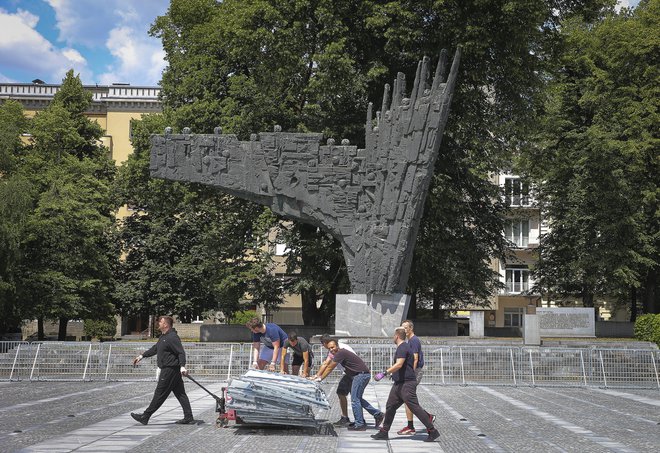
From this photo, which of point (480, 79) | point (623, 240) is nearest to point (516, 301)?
point (623, 240)

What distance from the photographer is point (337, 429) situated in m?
13.3

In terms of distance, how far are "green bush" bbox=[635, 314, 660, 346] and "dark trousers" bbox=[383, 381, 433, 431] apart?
24764 millimetres

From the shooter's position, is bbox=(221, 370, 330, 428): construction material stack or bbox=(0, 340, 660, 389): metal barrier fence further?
bbox=(0, 340, 660, 389): metal barrier fence

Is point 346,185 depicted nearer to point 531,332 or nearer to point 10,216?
point 531,332

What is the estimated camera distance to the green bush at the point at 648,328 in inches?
1345

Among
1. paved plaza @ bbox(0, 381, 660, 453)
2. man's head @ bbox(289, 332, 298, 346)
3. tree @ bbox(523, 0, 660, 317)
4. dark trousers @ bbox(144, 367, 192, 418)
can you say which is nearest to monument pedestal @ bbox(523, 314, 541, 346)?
paved plaza @ bbox(0, 381, 660, 453)

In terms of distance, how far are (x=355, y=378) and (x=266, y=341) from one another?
8.32 feet

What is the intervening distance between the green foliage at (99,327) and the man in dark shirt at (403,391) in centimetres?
3638

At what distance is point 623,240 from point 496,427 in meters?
27.9

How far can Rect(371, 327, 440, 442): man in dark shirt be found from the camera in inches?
476

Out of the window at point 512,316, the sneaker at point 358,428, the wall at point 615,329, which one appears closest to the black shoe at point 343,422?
the sneaker at point 358,428

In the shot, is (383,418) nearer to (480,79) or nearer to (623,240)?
(480,79)

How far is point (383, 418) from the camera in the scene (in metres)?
12.9

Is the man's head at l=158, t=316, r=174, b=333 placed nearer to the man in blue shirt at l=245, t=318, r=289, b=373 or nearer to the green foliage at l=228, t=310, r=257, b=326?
the man in blue shirt at l=245, t=318, r=289, b=373
